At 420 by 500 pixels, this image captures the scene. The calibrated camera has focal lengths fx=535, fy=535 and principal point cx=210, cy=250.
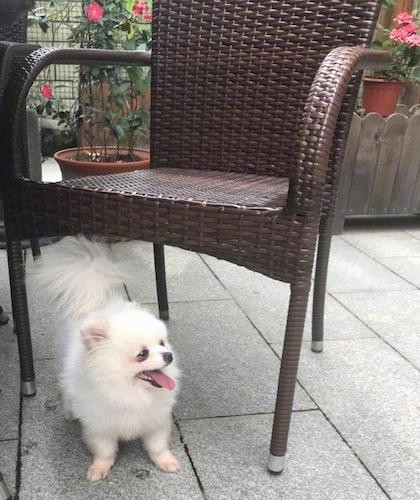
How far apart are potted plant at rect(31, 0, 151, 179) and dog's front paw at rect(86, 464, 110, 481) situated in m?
1.51

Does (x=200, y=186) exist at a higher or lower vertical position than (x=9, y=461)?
higher

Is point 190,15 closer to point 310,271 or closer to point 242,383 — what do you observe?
point 310,271

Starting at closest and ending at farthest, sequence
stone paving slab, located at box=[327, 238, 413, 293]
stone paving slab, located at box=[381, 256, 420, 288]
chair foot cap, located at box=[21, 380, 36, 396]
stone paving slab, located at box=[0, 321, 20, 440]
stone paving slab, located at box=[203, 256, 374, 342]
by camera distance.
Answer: stone paving slab, located at box=[0, 321, 20, 440], chair foot cap, located at box=[21, 380, 36, 396], stone paving slab, located at box=[203, 256, 374, 342], stone paving slab, located at box=[327, 238, 413, 293], stone paving slab, located at box=[381, 256, 420, 288]

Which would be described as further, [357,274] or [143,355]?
[357,274]

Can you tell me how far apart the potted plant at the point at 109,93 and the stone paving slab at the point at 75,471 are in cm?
137

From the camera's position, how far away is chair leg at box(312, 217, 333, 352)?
1.58m

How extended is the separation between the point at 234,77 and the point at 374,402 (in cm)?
102

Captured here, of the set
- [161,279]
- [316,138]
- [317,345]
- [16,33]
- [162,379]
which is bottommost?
[317,345]

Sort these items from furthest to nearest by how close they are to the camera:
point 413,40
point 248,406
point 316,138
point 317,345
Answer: point 413,40
point 317,345
point 248,406
point 316,138

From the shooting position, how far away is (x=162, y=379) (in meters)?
1.13

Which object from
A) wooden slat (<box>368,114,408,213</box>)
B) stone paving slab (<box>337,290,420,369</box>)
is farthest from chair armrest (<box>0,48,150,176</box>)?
wooden slat (<box>368,114,408,213</box>)

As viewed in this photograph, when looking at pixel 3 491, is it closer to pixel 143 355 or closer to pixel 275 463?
pixel 143 355

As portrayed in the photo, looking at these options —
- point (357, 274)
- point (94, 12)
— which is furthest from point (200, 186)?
point (94, 12)

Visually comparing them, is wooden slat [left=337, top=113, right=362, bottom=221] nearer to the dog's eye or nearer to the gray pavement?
the gray pavement
